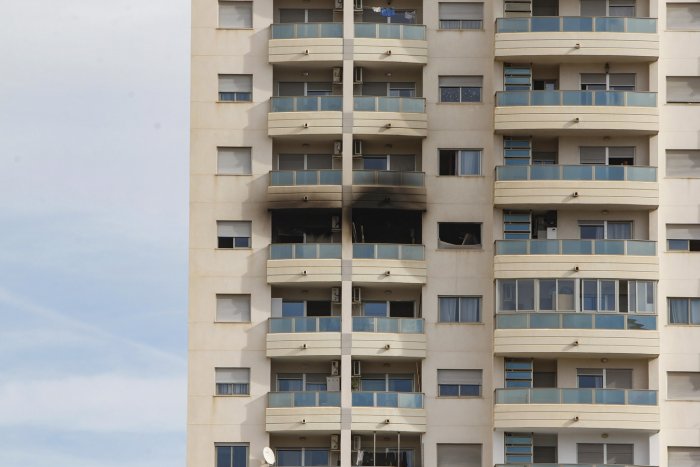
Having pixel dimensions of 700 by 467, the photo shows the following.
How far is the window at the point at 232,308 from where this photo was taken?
3698 inches

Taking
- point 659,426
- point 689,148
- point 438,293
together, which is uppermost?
point 689,148

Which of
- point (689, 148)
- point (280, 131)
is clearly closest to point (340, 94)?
point (280, 131)

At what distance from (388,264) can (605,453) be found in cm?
1327

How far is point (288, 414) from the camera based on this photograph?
9194 cm

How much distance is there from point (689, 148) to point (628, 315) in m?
8.92

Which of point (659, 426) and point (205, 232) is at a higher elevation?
point (205, 232)

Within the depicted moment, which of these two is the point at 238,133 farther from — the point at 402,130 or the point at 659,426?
the point at 659,426

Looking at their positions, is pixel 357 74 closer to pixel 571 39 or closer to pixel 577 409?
pixel 571 39

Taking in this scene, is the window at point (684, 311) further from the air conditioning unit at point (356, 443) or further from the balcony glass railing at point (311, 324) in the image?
the balcony glass railing at point (311, 324)

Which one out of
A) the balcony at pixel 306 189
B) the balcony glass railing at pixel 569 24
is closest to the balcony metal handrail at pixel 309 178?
the balcony at pixel 306 189

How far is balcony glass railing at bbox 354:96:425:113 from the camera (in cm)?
9462

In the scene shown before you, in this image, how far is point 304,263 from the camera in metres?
93.2

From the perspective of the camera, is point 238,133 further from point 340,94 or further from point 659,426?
point 659,426

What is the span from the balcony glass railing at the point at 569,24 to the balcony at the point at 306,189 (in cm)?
1072
